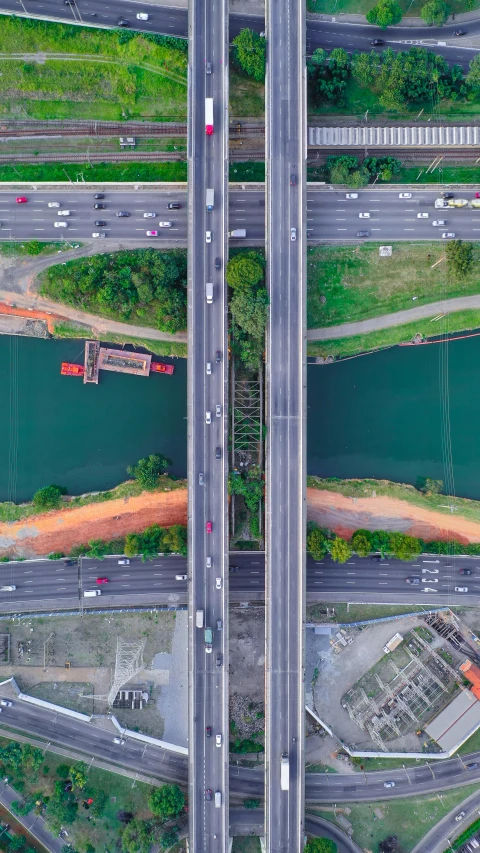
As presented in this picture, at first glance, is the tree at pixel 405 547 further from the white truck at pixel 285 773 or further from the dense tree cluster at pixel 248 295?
the dense tree cluster at pixel 248 295

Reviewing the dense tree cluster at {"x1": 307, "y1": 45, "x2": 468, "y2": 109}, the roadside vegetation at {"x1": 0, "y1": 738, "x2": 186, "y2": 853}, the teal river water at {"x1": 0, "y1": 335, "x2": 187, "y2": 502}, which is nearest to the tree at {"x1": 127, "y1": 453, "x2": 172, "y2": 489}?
the teal river water at {"x1": 0, "y1": 335, "x2": 187, "y2": 502}

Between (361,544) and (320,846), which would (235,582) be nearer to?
(361,544)

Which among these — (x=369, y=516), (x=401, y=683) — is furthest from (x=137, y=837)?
(x=369, y=516)

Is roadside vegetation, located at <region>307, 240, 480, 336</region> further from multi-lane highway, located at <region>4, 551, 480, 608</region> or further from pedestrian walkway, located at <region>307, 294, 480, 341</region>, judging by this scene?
multi-lane highway, located at <region>4, 551, 480, 608</region>

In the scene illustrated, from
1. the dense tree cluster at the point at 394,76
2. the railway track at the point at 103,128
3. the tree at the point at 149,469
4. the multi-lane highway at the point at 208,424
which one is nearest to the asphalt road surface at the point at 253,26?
the dense tree cluster at the point at 394,76

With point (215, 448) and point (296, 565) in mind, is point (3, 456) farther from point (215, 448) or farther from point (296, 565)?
point (296, 565)

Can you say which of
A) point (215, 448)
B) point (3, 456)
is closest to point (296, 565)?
point (215, 448)
